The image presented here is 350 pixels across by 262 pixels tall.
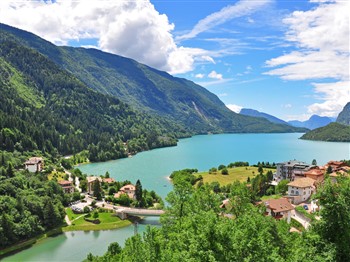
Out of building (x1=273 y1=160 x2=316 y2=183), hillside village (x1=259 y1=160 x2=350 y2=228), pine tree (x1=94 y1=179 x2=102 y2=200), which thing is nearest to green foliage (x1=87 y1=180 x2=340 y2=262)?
hillside village (x1=259 y1=160 x2=350 y2=228)

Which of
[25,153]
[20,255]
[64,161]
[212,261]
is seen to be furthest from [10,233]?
[64,161]

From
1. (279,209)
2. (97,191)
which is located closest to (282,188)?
(279,209)

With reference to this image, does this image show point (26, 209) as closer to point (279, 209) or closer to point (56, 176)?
point (56, 176)

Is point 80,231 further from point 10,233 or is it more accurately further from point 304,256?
point 304,256

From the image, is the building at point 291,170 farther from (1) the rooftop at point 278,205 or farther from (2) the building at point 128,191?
(2) the building at point 128,191

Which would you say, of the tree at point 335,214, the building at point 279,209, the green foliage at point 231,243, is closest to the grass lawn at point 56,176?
the building at point 279,209

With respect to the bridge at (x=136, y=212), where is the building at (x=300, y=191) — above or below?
above
